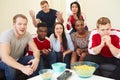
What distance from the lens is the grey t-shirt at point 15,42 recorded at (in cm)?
248

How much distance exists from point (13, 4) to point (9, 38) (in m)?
2.06

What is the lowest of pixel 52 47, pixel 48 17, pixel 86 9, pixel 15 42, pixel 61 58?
pixel 61 58

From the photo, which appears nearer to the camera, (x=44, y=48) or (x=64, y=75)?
(x=64, y=75)

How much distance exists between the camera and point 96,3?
14.9ft

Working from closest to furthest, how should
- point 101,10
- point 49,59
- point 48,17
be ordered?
1. point 49,59
2. point 48,17
3. point 101,10

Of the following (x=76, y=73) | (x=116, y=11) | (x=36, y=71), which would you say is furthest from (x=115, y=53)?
(x=116, y=11)

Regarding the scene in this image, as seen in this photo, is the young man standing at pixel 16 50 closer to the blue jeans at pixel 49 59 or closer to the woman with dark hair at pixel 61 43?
the blue jeans at pixel 49 59

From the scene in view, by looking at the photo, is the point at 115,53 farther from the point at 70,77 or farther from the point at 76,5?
the point at 76,5

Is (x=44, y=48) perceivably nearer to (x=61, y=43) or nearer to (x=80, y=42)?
(x=61, y=43)

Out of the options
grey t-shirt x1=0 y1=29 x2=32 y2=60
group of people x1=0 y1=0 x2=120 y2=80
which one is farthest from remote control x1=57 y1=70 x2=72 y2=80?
grey t-shirt x1=0 y1=29 x2=32 y2=60

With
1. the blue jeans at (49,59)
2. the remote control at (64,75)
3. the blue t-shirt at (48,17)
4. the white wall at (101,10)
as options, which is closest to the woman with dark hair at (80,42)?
the blue jeans at (49,59)

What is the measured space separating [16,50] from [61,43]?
30.7 inches

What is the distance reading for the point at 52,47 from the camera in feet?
10.4

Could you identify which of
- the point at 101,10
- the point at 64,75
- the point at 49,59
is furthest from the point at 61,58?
the point at 101,10
